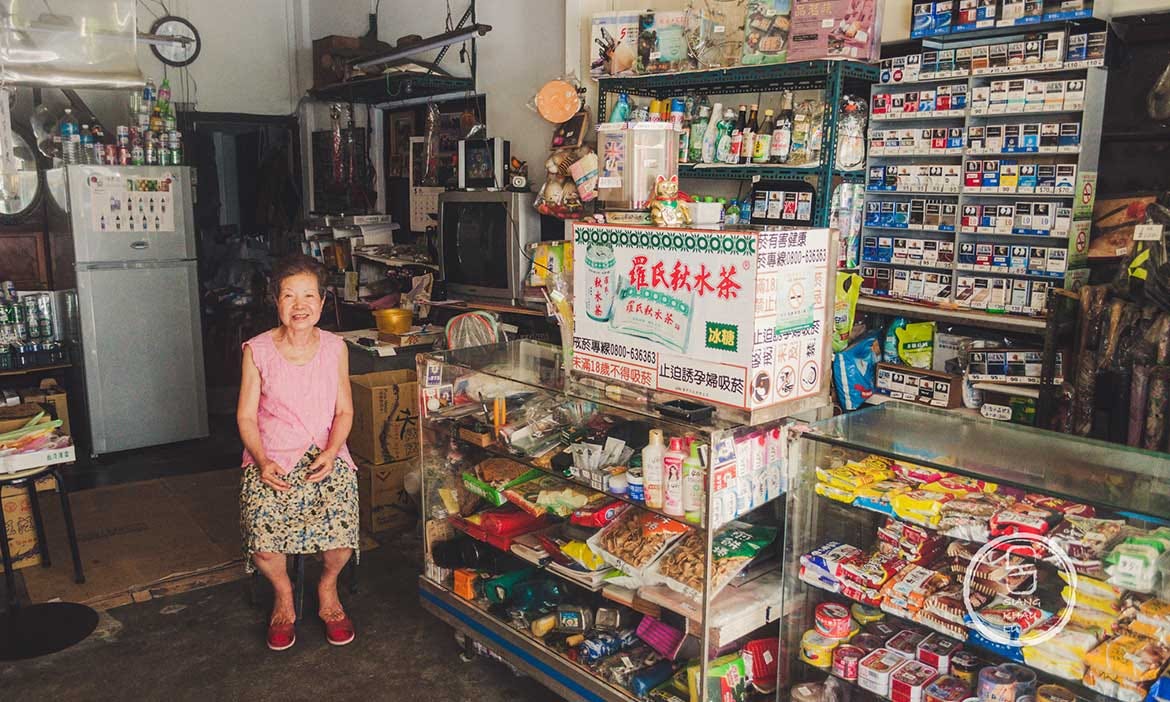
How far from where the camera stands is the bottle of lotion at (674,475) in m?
2.38

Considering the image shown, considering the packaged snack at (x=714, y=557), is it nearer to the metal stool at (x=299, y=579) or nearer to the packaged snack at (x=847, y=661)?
the packaged snack at (x=847, y=661)

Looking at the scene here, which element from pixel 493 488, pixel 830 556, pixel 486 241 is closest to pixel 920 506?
pixel 830 556

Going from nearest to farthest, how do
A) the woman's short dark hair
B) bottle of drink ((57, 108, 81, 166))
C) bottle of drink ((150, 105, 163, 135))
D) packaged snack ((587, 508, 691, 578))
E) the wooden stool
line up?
packaged snack ((587, 508, 691, 578)), the woman's short dark hair, the wooden stool, bottle of drink ((57, 108, 81, 166)), bottle of drink ((150, 105, 163, 135))

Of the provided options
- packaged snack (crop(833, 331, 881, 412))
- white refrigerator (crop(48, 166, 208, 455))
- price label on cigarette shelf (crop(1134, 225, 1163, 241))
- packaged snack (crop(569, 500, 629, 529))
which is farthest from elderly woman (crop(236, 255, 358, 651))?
price label on cigarette shelf (crop(1134, 225, 1163, 241))

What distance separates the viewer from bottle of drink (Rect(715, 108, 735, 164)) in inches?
165

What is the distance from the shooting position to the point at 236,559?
4.19 meters

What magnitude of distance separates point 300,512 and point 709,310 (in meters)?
1.89

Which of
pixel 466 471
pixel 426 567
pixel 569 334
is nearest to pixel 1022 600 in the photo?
pixel 569 334

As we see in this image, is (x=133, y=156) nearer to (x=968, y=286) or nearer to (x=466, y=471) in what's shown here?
(x=466, y=471)

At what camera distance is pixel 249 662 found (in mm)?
3334

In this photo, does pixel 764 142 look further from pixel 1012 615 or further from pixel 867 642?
pixel 1012 615

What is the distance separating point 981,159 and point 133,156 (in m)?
5.00

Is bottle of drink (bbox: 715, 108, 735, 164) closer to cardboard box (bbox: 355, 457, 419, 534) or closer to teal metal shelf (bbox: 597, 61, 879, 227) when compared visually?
teal metal shelf (bbox: 597, 61, 879, 227)

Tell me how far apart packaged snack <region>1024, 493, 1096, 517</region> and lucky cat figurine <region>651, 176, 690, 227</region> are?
112 centimetres
